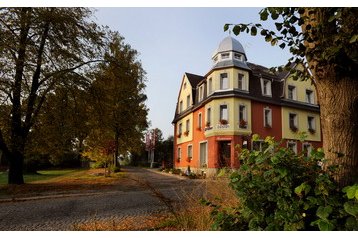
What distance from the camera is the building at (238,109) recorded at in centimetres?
2247

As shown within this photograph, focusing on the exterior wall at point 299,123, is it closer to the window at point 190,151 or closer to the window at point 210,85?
the window at point 210,85

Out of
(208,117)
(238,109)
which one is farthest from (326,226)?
(208,117)

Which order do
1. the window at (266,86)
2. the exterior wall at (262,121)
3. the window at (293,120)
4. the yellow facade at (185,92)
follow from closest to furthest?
the exterior wall at (262,121)
the window at (266,86)
the window at (293,120)
the yellow facade at (185,92)

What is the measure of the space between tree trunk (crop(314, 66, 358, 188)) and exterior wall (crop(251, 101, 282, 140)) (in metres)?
19.9

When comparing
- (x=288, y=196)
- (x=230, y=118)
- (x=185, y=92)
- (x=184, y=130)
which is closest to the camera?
(x=288, y=196)

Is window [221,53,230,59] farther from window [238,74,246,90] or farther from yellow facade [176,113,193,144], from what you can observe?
yellow facade [176,113,193,144]

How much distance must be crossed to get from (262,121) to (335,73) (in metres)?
21.2

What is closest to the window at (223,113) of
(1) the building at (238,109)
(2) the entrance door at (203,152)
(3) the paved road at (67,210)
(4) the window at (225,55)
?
(1) the building at (238,109)

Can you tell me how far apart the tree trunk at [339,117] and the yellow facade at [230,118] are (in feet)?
61.6

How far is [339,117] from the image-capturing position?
133 inches

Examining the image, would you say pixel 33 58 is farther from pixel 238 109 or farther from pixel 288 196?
pixel 238 109

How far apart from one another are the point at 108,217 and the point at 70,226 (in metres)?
1.10

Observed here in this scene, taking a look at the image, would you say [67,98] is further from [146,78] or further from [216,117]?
[216,117]

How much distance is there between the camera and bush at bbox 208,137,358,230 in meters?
2.55
